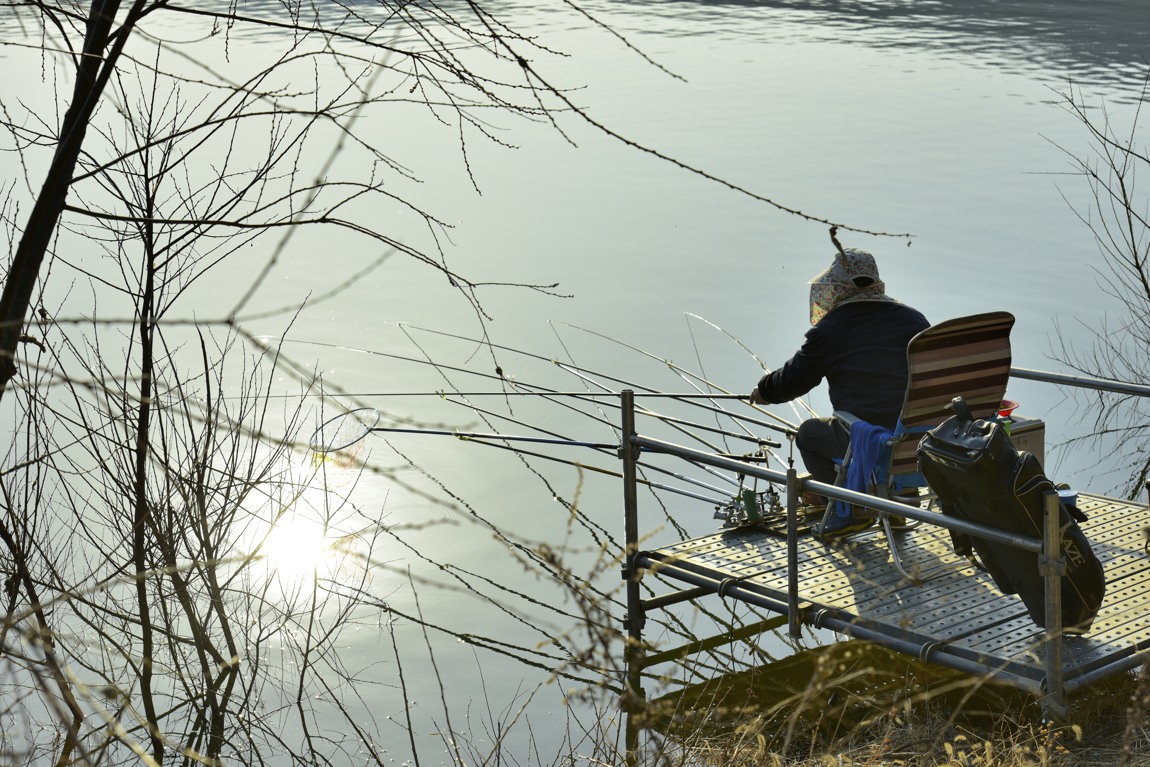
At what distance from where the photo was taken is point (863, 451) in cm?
563

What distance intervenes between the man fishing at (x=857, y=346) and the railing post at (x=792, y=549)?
573 mm

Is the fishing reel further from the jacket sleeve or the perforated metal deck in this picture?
the jacket sleeve

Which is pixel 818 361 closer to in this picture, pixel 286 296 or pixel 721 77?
pixel 286 296

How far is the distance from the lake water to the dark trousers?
112 centimetres

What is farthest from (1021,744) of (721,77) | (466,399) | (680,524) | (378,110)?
(721,77)

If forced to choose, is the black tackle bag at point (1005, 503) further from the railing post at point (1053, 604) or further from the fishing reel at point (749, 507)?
the fishing reel at point (749, 507)

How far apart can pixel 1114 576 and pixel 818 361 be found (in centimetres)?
142

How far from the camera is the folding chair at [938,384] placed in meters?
5.40

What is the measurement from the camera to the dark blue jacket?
5.79 m

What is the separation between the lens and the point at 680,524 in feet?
31.4

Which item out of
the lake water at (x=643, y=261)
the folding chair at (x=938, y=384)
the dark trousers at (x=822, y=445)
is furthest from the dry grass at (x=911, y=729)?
the dark trousers at (x=822, y=445)

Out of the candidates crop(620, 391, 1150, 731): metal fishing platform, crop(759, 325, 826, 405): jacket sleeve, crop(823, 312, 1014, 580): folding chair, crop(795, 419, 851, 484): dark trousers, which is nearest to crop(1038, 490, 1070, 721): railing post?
crop(620, 391, 1150, 731): metal fishing platform

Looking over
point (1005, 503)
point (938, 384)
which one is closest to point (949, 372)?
point (938, 384)

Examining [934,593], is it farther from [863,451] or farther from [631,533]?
[631,533]
